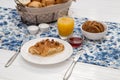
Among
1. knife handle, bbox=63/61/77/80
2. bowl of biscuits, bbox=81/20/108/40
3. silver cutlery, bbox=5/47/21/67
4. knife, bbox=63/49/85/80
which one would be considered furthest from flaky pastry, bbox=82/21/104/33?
silver cutlery, bbox=5/47/21/67

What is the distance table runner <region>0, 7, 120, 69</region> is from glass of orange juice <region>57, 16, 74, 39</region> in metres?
0.04

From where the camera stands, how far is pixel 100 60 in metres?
1.13

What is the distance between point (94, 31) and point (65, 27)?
0.50ft

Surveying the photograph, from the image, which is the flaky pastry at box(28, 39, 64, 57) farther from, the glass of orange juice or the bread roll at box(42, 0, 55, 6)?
the bread roll at box(42, 0, 55, 6)

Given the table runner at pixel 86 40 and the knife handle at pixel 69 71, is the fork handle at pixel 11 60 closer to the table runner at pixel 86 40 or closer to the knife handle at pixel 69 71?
the table runner at pixel 86 40

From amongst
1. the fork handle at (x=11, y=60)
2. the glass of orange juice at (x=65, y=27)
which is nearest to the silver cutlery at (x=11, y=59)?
the fork handle at (x=11, y=60)

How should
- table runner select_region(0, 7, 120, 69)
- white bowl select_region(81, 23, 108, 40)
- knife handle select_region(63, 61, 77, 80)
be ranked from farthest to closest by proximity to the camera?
white bowl select_region(81, 23, 108, 40) < table runner select_region(0, 7, 120, 69) < knife handle select_region(63, 61, 77, 80)

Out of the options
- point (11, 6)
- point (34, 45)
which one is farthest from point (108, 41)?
point (11, 6)

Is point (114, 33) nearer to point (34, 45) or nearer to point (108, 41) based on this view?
point (108, 41)

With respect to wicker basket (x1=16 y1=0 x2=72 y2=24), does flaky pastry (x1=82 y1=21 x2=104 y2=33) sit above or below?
below

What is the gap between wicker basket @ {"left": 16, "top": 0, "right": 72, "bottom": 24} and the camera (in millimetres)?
1355

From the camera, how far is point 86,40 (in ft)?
4.20

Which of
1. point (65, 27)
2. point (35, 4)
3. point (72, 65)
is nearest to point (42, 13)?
point (35, 4)

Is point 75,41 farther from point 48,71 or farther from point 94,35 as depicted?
point 48,71
